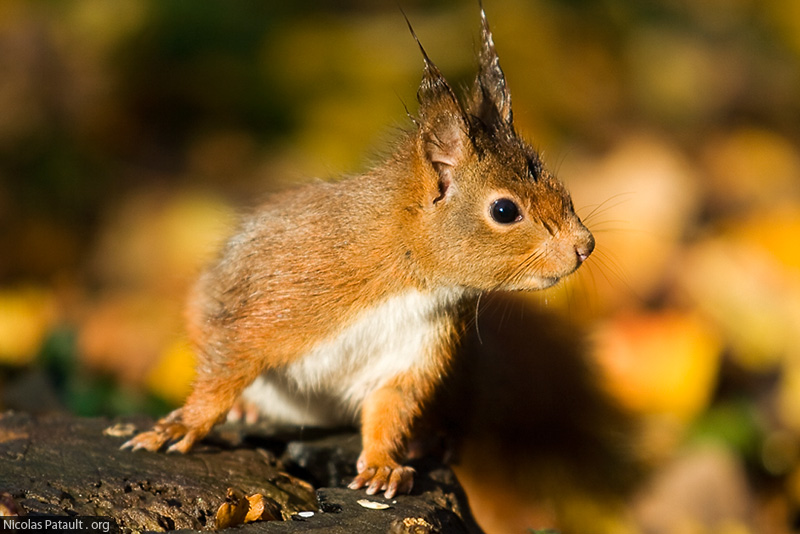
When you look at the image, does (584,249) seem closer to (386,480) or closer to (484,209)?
(484,209)

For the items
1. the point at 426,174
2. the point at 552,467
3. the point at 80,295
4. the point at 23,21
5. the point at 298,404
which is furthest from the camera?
the point at 23,21

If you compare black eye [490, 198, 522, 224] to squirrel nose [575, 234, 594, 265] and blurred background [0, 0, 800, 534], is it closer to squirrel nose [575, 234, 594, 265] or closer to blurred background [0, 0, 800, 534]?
squirrel nose [575, 234, 594, 265]

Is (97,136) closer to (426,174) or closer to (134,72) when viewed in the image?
(134,72)

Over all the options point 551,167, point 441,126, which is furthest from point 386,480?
point 551,167

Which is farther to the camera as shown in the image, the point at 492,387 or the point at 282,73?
the point at 282,73

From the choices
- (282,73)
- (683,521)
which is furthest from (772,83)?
(683,521)

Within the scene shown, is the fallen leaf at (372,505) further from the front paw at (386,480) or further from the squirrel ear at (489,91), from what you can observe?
the squirrel ear at (489,91)
